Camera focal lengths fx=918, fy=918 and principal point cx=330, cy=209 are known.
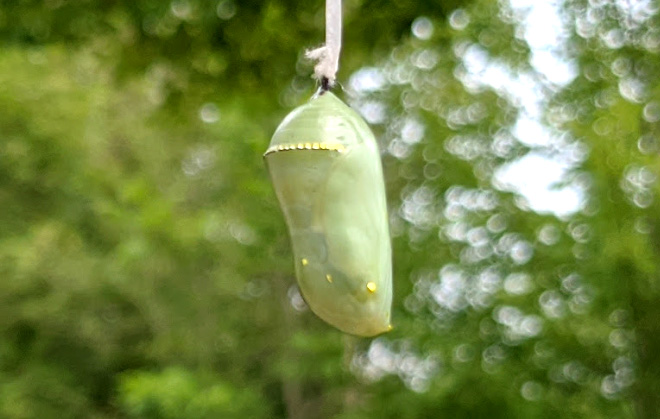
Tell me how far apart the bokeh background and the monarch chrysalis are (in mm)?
1238

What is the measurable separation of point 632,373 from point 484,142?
4.07 feet

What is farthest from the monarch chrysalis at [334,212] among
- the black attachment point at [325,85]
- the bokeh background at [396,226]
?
the bokeh background at [396,226]

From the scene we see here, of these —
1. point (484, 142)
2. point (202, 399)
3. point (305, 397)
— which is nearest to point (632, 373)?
point (484, 142)

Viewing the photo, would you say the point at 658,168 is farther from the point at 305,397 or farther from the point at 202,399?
the point at 305,397

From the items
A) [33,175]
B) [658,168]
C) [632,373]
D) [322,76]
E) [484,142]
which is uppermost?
[322,76]

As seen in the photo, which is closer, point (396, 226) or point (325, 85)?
point (325, 85)

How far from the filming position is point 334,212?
3.10 feet

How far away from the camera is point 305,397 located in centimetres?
648

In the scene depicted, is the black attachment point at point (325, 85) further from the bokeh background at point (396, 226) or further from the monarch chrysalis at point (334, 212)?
the bokeh background at point (396, 226)

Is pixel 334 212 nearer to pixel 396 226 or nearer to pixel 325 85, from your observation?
pixel 325 85

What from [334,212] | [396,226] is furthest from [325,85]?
[396,226]

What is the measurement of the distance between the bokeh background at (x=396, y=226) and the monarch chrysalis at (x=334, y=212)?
124cm

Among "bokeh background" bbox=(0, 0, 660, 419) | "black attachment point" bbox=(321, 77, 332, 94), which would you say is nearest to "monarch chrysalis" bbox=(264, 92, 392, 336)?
"black attachment point" bbox=(321, 77, 332, 94)

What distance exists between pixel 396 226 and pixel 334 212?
12.8 feet
